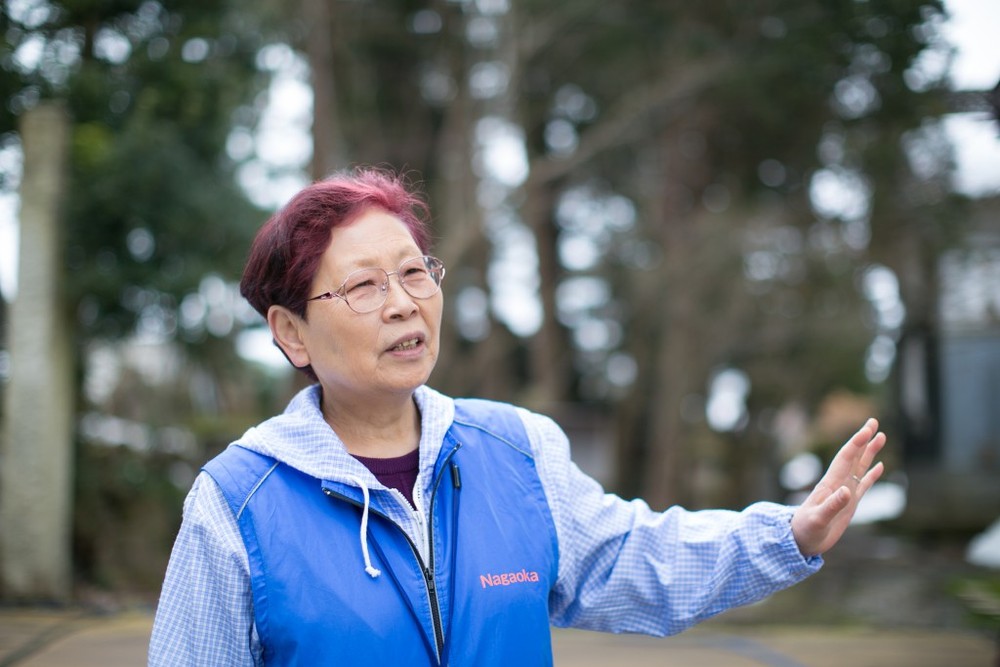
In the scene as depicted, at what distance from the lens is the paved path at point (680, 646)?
4.65 meters

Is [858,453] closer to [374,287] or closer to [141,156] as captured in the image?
[374,287]

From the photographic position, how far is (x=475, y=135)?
13258 millimetres

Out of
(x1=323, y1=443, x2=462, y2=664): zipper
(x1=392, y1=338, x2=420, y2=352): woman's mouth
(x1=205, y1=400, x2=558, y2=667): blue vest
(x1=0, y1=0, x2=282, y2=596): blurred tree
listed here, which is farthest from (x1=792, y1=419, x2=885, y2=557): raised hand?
(x1=0, y1=0, x2=282, y2=596): blurred tree

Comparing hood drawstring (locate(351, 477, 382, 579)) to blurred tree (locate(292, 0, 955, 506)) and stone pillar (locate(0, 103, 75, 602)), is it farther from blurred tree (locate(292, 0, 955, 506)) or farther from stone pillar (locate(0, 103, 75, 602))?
blurred tree (locate(292, 0, 955, 506))

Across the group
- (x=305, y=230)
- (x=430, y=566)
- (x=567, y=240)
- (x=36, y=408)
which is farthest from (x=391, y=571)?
(x=567, y=240)

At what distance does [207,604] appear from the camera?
67.0 inches

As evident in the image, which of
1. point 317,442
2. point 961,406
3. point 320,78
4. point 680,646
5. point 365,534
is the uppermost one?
point 320,78

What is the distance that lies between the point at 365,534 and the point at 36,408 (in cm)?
591

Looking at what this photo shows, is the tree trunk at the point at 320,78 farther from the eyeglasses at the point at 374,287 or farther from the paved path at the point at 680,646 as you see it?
the eyeglasses at the point at 374,287

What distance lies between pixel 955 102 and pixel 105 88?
550cm

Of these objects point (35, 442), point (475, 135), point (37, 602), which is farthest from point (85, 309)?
point (475, 135)

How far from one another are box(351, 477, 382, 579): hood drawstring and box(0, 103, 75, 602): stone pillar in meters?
5.58

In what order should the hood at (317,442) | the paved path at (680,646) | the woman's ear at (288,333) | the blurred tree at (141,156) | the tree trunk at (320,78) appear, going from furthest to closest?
the tree trunk at (320,78) → the blurred tree at (141,156) → the paved path at (680,646) → the woman's ear at (288,333) → the hood at (317,442)

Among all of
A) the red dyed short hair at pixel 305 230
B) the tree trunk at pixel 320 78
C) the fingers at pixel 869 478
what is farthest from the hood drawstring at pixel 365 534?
the tree trunk at pixel 320 78
